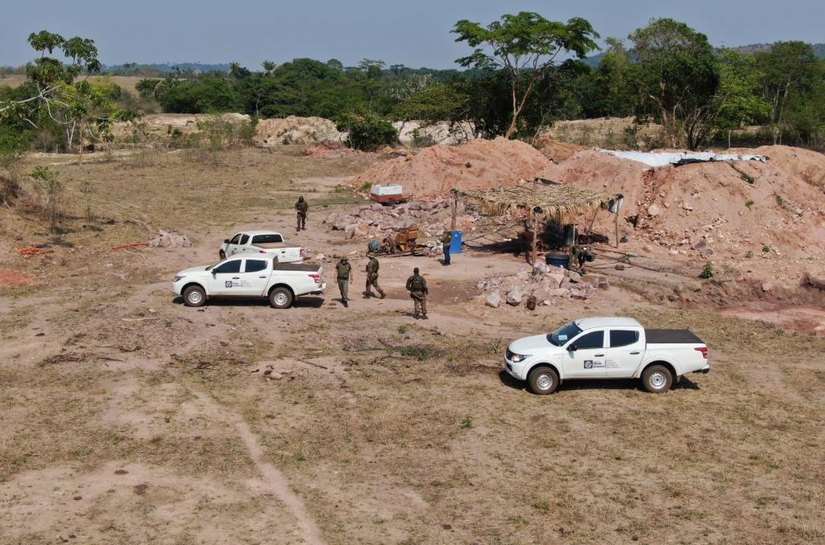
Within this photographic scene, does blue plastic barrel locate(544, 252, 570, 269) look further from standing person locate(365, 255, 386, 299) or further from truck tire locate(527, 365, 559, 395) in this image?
truck tire locate(527, 365, 559, 395)

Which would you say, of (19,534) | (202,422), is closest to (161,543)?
(19,534)

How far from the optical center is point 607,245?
3409 cm

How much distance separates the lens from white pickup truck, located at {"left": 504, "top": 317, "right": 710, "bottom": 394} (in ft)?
58.6

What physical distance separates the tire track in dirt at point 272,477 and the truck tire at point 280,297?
6.71 metres

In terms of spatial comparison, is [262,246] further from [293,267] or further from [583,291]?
[583,291]

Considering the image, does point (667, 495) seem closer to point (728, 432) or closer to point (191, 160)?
point (728, 432)

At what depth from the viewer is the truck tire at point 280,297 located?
945 inches

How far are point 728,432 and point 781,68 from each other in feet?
260

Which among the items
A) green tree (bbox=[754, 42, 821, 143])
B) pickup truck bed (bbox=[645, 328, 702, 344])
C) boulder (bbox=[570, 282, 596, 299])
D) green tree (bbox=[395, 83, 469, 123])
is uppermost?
green tree (bbox=[754, 42, 821, 143])

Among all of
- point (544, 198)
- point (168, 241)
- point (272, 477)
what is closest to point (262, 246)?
point (168, 241)

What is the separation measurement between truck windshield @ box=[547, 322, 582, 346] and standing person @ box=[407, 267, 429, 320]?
5375 millimetres

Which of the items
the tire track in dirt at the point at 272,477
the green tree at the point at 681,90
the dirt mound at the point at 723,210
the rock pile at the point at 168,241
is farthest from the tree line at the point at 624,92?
the tire track in dirt at the point at 272,477

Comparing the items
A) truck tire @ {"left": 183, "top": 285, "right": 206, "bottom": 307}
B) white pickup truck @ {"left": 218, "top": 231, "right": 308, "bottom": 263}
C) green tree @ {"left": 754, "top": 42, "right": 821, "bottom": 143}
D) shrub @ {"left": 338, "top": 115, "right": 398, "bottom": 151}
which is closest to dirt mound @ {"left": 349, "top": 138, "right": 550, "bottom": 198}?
white pickup truck @ {"left": 218, "top": 231, "right": 308, "bottom": 263}

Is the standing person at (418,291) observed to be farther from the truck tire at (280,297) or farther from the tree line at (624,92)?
the tree line at (624,92)
